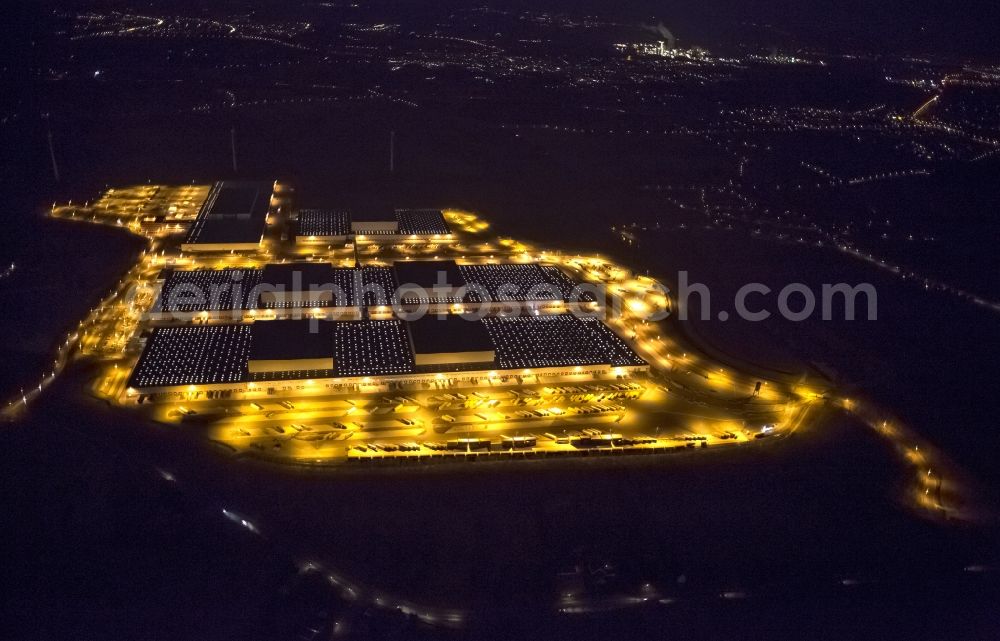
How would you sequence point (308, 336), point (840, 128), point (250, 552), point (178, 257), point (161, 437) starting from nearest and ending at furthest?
point (250, 552), point (161, 437), point (308, 336), point (178, 257), point (840, 128)

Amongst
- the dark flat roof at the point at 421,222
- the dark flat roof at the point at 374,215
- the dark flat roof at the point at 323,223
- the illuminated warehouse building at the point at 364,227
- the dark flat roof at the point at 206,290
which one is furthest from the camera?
the dark flat roof at the point at 421,222

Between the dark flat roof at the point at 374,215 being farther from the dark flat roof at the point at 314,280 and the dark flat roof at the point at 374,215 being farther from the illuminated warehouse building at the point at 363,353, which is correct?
the illuminated warehouse building at the point at 363,353

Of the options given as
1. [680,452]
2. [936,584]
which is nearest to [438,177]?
[680,452]

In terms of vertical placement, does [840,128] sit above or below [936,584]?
above

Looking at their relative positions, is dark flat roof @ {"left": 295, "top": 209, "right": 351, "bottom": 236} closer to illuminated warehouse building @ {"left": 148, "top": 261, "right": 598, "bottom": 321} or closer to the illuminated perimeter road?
illuminated warehouse building @ {"left": 148, "top": 261, "right": 598, "bottom": 321}

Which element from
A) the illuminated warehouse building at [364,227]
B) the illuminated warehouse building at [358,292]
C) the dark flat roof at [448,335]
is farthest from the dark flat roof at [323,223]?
the dark flat roof at [448,335]

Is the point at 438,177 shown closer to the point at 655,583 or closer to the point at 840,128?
the point at 655,583

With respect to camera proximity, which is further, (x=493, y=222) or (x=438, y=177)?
(x=438, y=177)
